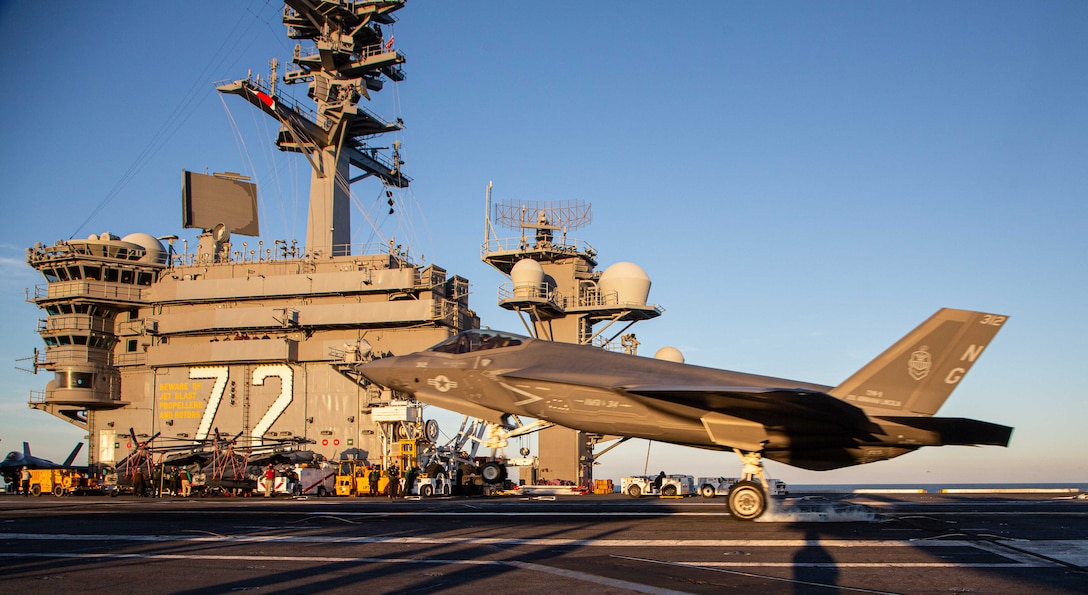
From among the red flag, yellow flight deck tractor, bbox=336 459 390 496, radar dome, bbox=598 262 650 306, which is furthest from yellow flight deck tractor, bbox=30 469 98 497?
radar dome, bbox=598 262 650 306

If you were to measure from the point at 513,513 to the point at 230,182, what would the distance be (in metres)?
45.0

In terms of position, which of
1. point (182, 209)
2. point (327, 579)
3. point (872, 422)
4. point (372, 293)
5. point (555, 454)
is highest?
point (182, 209)

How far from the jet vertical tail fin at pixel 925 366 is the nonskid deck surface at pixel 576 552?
2.51 metres

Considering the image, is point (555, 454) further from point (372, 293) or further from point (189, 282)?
point (189, 282)

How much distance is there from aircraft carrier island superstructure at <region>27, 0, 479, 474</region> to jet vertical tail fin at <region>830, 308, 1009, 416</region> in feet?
111

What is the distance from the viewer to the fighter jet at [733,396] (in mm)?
16172

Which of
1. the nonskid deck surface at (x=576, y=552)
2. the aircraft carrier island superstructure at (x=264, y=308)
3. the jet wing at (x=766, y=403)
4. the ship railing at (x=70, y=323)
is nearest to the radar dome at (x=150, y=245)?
the aircraft carrier island superstructure at (x=264, y=308)

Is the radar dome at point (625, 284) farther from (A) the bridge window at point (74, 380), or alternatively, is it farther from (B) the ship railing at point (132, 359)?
(A) the bridge window at point (74, 380)

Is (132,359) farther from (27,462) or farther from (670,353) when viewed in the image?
(670,353)

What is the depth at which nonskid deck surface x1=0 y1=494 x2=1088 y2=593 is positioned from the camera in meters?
9.73

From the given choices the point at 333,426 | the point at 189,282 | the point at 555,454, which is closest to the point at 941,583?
the point at 555,454

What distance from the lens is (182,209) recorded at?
183ft

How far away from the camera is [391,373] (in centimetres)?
1930

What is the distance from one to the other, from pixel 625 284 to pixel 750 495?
108ft
